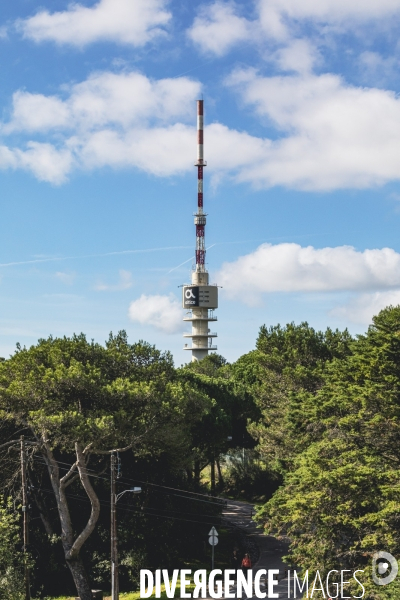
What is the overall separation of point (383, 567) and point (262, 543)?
1958 cm

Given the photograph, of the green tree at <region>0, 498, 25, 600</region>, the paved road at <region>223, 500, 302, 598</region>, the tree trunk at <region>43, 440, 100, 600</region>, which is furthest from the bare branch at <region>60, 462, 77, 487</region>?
the paved road at <region>223, 500, 302, 598</region>

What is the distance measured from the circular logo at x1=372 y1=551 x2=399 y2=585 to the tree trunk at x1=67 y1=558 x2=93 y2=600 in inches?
581

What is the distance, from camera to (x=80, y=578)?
34.0m

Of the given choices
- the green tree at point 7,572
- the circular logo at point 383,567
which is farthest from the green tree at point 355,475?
the green tree at point 7,572

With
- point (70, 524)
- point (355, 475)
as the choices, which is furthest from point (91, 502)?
point (355, 475)

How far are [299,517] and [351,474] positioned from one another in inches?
120

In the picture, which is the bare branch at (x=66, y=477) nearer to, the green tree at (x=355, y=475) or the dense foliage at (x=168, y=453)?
the dense foliage at (x=168, y=453)

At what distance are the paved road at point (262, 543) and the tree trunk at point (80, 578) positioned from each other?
928 centimetres

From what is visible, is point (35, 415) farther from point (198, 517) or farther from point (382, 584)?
point (382, 584)

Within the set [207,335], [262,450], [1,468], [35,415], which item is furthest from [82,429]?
[207,335]

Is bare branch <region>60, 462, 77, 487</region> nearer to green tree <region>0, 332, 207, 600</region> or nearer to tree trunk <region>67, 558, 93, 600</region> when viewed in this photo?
green tree <region>0, 332, 207, 600</region>

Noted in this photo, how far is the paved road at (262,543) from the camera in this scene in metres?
34.9

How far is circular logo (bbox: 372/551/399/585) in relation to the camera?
86.0ft

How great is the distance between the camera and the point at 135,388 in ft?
112
